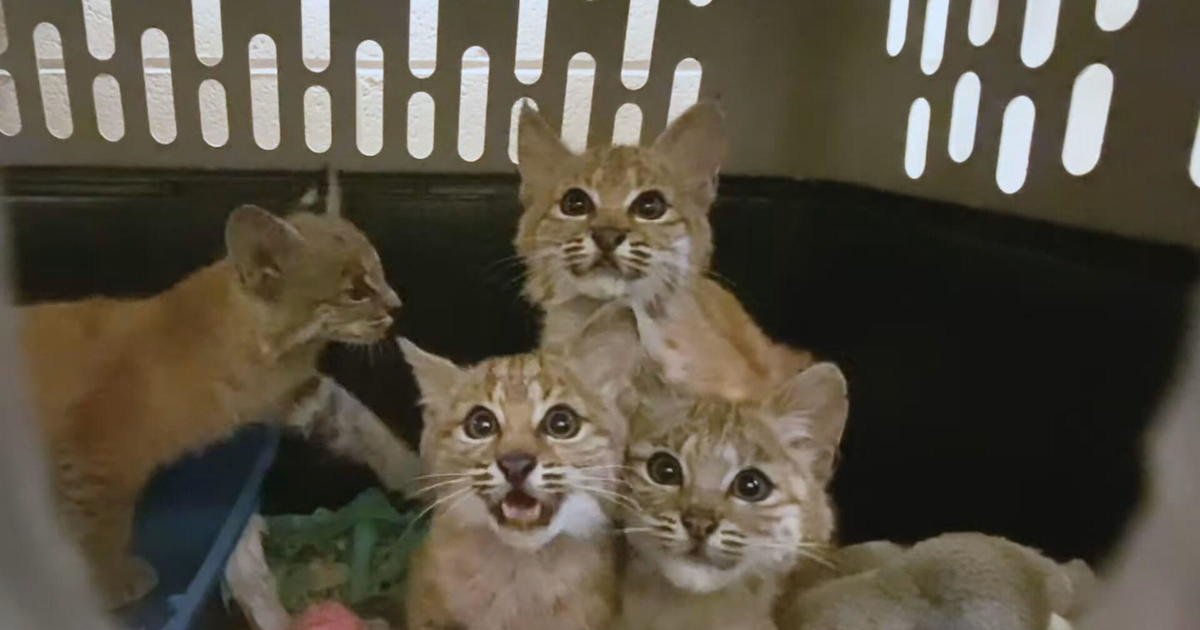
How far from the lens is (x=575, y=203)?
2.05ft

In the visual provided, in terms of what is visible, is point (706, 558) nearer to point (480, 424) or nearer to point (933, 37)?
point (480, 424)

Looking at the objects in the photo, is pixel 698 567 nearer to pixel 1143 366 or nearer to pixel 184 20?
pixel 1143 366

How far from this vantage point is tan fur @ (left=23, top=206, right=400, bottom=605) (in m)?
0.61

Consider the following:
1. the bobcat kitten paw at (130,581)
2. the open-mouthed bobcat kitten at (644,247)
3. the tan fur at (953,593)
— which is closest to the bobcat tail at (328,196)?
the open-mouthed bobcat kitten at (644,247)

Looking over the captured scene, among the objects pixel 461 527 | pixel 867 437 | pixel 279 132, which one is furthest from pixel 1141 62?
pixel 279 132

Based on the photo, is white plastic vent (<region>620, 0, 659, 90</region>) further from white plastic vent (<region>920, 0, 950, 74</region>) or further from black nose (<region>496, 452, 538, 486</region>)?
black nose (<region>496, 452, 538, 486</region>)

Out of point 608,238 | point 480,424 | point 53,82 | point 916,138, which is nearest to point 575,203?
point 608,238

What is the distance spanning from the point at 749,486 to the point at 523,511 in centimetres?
10

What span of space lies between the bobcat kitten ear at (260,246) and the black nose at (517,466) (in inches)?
7.8

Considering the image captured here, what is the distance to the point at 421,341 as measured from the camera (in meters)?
0.71

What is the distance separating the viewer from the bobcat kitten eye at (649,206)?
2.02 ft

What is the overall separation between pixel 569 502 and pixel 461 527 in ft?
0.19

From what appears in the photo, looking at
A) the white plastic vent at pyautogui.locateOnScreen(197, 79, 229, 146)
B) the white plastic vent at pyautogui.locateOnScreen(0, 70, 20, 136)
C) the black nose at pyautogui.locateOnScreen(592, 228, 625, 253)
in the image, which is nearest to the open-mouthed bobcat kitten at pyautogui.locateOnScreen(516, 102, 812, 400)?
the black nose at pyautogui.locateOnScreen(592, 228, 625, 253)

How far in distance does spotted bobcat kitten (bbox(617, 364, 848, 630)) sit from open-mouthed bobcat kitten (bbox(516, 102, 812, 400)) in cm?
5
